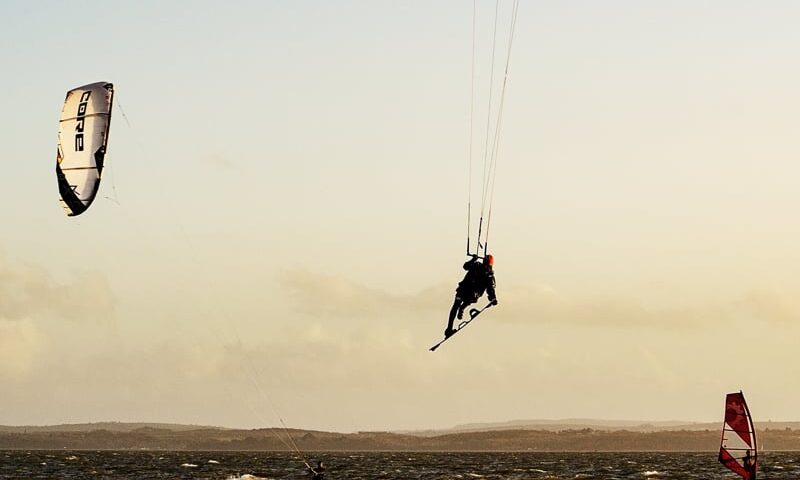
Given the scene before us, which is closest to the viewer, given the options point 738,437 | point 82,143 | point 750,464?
point 82,143

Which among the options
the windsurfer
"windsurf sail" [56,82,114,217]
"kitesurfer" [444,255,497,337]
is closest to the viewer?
"kitesurfer" [444,255,497,337]

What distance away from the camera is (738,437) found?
130ft

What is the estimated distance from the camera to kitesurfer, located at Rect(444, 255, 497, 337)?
2567 cm

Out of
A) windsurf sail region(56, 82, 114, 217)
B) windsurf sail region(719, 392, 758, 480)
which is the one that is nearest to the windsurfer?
windsurf sail region(719, 392, 758, 480)

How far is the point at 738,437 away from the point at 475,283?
701 inches

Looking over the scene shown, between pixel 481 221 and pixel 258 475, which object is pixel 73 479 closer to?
pixel 258 475

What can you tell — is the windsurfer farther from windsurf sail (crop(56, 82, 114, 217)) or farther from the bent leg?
windsurf sail (crop(56, 82, 114, 217))

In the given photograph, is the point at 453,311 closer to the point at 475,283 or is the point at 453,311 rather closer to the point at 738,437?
the point at 475,283

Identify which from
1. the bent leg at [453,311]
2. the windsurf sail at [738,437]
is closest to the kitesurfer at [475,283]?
the bent leg at [453,311]

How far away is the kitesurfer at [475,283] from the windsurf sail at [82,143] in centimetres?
1131

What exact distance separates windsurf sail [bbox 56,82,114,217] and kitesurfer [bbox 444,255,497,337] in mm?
11311

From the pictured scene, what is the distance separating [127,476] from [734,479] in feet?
118

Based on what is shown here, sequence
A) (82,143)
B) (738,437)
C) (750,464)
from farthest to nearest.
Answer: (738,437) → (750,464) → (82,143)

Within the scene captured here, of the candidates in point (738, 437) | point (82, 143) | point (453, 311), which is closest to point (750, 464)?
point (738, 437)
